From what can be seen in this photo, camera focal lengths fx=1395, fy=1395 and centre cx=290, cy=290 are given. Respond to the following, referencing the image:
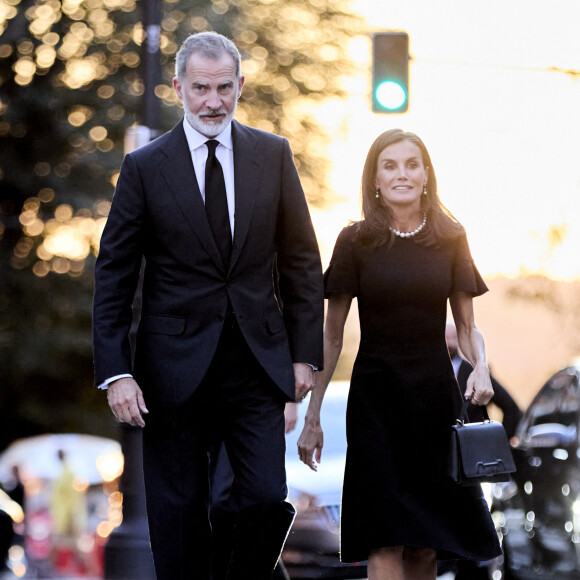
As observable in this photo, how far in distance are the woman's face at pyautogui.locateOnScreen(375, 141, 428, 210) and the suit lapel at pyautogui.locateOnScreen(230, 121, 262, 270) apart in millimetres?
914

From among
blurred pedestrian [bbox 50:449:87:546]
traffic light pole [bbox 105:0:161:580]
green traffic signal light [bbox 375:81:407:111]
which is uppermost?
green traffic signal light [bbox 375:81:407:111]

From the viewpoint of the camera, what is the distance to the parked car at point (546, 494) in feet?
24.2

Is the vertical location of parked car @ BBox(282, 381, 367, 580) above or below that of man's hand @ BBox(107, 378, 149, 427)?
below

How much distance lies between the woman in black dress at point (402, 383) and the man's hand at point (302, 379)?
0.69 m

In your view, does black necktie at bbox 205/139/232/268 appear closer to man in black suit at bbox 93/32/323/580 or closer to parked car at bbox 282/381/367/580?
man in black suit at bbox 93/32/323/580

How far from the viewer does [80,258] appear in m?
20.4

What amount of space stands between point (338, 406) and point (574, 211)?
1593 centimetres

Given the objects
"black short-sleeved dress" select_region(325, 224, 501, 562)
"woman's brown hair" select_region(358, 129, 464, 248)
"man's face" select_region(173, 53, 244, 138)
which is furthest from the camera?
"woman's brown hair" select_region(358, 129, 464, 248)

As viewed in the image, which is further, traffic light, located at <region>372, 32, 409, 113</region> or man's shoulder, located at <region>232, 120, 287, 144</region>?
traffic light, located at <region>372, 32, 409, 113</region>

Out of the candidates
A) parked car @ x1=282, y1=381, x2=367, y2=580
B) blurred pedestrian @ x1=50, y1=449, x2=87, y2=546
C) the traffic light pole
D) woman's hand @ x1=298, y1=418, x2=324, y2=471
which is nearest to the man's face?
woman's hand @ x1=298, y1=418, x2=324, y2=471

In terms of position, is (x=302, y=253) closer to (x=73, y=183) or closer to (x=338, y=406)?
(x=338, y=406)

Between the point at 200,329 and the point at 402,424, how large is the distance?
1188 millimetres

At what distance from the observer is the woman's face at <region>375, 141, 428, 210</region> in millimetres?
5730

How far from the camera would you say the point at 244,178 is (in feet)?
16.1
